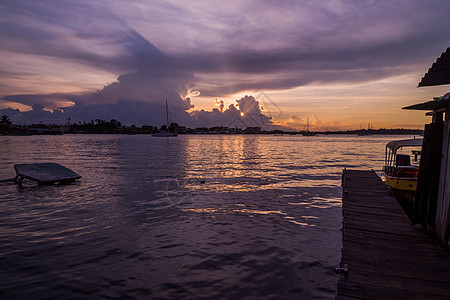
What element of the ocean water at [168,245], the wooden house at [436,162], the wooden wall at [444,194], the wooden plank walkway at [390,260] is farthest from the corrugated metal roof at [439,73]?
the ocean water at [168,245]

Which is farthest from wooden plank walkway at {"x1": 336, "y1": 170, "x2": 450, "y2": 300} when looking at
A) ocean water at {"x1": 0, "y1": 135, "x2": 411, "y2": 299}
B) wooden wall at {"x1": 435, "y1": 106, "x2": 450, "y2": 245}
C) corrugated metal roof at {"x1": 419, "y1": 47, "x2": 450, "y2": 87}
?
corrugated metal roof at {"x1": 419, "y1": 47, "x2": 450, "y2": 87}

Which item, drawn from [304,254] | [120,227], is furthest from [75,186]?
[304,254]

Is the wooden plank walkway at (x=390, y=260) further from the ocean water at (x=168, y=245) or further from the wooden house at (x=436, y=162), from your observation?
the ocean water at (x=168, y=245)

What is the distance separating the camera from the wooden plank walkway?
6.07 m

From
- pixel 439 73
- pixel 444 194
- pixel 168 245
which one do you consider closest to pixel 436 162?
pixel 444 194

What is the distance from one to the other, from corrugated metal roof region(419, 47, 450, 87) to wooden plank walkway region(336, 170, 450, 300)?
17.6 ft

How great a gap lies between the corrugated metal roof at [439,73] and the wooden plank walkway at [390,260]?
17.6 feet

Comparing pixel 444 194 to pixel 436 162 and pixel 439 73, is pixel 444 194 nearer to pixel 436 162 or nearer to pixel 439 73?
pixel 436 162

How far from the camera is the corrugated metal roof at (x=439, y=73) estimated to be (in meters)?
9.10

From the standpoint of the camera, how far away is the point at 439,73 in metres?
9.30

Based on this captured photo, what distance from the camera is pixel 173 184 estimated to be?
25891 millimetres

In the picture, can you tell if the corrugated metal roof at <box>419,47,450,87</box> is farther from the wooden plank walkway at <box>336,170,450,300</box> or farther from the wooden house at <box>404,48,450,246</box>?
the wooden plank walkway at <box>336,170,450,300</box>

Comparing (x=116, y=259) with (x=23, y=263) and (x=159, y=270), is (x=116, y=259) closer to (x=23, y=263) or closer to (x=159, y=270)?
(x=159, y=270)

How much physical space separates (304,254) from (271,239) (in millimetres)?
1818
